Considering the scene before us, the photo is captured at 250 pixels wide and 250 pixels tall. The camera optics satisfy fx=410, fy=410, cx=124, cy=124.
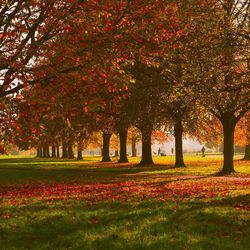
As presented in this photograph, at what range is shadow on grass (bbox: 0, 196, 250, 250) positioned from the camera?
9133mm

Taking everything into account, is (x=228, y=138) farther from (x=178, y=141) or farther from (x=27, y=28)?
(x=27, y=28)

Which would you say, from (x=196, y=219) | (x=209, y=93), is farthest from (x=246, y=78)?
(x=196, y=219)

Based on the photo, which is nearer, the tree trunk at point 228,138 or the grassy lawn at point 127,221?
the grassy lawn at point 127,221

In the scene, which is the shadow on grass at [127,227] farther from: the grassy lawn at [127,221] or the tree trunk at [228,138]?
the tree trunk at [228,138]

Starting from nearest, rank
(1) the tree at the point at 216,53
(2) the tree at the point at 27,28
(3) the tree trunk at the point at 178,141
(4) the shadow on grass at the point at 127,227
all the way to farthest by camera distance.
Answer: (4) the shadow on grass at the point at 127,227 < (2) the tree at the point at 27,28 < (1) the tree at the point at 216,53 < (3) the tree trunk at the point at 178,141

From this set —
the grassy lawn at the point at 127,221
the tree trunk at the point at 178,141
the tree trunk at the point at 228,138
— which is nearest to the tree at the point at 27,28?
the grassy lawn at the point at 127,221

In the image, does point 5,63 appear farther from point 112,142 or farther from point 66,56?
point 112,142

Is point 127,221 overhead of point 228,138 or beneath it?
beneath

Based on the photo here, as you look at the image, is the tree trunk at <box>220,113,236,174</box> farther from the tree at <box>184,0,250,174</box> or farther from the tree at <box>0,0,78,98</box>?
the tree at <box>0,0,78,98</box>

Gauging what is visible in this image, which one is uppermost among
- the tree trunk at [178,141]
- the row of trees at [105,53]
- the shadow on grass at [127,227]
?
the row of trees at [105,53]

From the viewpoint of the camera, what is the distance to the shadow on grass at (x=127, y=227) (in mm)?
9133

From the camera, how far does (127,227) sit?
10.5 metres

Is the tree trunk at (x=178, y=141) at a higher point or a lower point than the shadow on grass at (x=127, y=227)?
higher

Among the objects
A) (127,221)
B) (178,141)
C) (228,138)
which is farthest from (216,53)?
(178,141)
